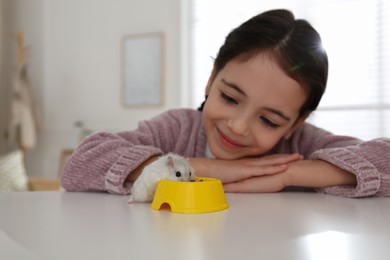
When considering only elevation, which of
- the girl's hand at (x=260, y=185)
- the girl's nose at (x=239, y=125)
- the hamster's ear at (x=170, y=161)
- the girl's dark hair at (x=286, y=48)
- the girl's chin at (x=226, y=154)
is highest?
the girl's dark hair at (x=286, y=48)

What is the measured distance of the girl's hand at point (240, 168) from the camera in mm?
789

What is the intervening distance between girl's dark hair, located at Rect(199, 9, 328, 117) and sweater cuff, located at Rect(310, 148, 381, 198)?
0.65 ft

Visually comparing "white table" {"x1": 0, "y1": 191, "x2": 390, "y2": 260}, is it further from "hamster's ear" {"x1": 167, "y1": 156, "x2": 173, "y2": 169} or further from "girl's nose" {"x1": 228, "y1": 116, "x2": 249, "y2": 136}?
"girl's nose" {"x1": 228, "y1": 116, "x2": 249, "y2": 136}

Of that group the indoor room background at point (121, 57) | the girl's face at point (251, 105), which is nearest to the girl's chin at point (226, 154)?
the girl's face at point (251, 105)

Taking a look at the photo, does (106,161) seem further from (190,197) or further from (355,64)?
(355,64)

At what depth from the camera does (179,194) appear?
0.50m

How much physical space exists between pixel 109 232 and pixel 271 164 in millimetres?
526

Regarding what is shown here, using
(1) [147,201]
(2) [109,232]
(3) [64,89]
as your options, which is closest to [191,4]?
(3) [64,89]

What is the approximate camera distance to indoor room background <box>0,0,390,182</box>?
2.68m

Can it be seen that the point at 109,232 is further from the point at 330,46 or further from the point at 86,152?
the point at 330,46

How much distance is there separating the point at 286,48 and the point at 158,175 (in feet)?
1.63

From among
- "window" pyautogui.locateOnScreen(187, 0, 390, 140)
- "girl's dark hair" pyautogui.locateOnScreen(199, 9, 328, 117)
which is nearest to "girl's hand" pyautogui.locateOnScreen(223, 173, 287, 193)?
"girl's dark hair" pyautogui.locateOnScreen(199, 9, 328, 117)

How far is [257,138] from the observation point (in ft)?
3.07

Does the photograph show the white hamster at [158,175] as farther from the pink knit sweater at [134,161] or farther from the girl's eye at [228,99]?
the girl's eye at [228,99]
